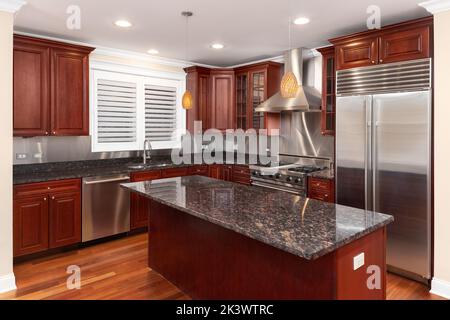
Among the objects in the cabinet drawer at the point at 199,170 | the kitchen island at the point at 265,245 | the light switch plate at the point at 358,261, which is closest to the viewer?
the kitchen island at the point at 265,245

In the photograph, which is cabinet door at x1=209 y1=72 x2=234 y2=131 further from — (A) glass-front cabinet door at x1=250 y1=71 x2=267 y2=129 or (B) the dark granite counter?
(B) the dark granite counter

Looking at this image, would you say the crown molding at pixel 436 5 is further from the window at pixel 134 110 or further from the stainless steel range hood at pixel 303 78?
the window at pixel 134 110

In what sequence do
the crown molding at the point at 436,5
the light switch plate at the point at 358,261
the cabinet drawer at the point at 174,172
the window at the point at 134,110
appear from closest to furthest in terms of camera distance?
the light switch plate at the point at 358,261 < the crown molding at the point at 436,5 < the window at the point at 134,110 < the cabinet drawer at the point at 174,172

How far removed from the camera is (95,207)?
13.9 ft

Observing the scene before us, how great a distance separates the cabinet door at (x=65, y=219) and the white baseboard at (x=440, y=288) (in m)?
3.92

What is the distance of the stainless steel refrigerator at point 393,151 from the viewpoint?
3170 mm

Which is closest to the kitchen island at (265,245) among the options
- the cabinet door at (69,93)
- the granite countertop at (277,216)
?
the granite countertop at (277,216)

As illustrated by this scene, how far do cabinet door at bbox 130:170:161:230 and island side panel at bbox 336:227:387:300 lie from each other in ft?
10.8

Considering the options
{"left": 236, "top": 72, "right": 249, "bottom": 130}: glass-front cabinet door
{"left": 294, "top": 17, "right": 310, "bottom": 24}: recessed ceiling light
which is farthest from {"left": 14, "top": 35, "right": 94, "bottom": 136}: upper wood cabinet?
{"left": 294, "top": 17, "right": 310, "bottom": 24}: recessed ceiling light

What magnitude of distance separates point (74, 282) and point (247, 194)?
1956mm

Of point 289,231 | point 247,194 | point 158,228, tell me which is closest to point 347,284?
point 289,231

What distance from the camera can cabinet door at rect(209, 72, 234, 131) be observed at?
5727mm
